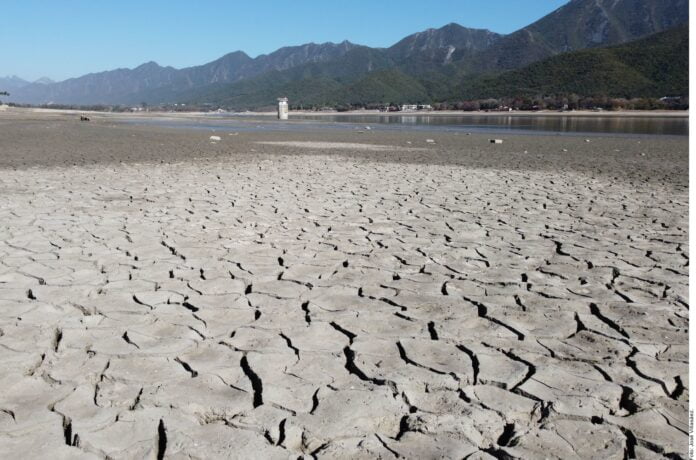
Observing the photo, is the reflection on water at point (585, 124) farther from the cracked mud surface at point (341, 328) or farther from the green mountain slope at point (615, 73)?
the green mountain slope at point (615, 73)

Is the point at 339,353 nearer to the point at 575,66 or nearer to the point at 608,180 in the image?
the point at 608,180

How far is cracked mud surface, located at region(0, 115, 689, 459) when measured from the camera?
186cm

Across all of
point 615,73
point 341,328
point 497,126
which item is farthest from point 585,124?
point 615,73

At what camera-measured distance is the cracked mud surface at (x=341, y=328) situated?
1.86 m

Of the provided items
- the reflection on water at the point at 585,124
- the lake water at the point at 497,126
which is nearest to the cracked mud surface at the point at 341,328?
the lake water at the point at 497,126

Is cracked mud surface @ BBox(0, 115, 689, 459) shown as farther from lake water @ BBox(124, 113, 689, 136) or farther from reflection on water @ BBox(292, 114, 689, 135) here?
reflection on water @ BBox(292, 114, 689, 135)

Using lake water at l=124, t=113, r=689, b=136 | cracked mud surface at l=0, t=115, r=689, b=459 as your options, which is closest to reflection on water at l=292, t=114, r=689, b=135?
lake water at l=124, t=113, r=689, b=136

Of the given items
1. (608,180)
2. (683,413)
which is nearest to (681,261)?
(683,413)

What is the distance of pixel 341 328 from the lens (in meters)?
2.75

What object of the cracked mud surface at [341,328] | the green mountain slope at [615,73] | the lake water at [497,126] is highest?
the green mountain slope at [615,73]

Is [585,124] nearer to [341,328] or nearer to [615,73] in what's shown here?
[341,328]

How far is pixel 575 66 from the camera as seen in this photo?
8562 cm

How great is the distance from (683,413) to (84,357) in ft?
7.80

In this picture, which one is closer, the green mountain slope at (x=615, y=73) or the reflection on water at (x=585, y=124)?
the reflection on water at (x=585, y=124)
